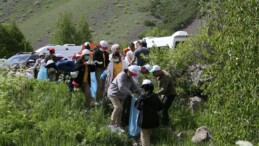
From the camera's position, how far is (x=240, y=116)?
8.37m

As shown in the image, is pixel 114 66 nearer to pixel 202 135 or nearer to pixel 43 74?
pixel 43 74

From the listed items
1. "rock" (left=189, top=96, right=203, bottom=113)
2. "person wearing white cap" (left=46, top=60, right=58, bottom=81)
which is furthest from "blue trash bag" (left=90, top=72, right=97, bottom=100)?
"rock" (left=189, top=96, right=203, bottom=113)

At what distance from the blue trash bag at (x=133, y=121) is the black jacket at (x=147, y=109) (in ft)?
2.38

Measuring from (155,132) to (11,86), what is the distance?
3.90 m

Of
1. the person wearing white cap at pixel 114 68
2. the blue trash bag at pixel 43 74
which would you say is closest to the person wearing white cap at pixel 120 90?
the person wearing white cap at pixel 114 68

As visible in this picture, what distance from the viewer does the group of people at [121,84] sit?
1023 cm

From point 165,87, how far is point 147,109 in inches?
64.9

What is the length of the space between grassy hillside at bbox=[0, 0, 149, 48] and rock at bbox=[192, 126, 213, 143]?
45.0 metres

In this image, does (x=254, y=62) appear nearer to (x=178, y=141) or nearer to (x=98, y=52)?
(x=178, y=141)

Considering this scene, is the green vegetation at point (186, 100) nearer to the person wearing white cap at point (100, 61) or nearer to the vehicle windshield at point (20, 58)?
the person wearing white cap at point (100, 61)

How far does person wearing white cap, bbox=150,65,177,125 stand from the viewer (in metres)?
11.5

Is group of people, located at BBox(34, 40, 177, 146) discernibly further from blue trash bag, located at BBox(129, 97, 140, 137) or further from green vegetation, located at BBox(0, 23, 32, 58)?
green vegetation, located at BBox(0, 23, 32, 58)

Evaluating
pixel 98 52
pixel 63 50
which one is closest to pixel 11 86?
pixel 98 52

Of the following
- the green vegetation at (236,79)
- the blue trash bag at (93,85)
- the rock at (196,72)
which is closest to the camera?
the green vegetation at (236,79)
